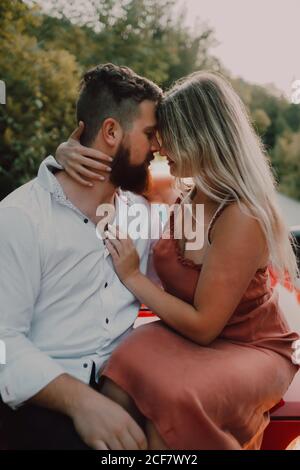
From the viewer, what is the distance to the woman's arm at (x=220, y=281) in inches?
63.7

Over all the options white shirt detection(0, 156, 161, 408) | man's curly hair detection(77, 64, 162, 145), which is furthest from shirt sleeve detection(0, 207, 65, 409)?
man's curly hair detection(77, 64, 162, 145)

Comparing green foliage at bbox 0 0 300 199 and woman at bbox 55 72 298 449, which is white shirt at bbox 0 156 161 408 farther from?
green foliage at bbox 0 0 300 199

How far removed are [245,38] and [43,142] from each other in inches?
86.6

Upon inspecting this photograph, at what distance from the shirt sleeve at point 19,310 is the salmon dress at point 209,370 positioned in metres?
0.21

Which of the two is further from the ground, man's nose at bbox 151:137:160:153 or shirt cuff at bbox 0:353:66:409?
man's nose at bbox 151:137:160:153

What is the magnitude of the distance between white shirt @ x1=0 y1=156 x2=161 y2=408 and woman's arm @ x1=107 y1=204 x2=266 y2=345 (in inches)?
9.2

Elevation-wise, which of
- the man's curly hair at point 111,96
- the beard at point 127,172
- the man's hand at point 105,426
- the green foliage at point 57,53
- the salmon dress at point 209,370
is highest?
the green foliage at point 57,53

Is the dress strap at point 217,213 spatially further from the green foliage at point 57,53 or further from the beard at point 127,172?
the green foliage at point 57,53

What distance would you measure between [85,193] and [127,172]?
6.7 inches

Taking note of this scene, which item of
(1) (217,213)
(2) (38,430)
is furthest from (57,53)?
(2) (38,430)

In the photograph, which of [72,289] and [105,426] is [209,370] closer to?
[105,426]

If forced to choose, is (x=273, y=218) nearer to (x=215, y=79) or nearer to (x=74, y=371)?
(x=215, y=79)

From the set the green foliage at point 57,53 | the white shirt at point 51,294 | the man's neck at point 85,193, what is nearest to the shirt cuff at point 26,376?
the white shirt at point 51,294

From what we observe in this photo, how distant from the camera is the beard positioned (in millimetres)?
1952
